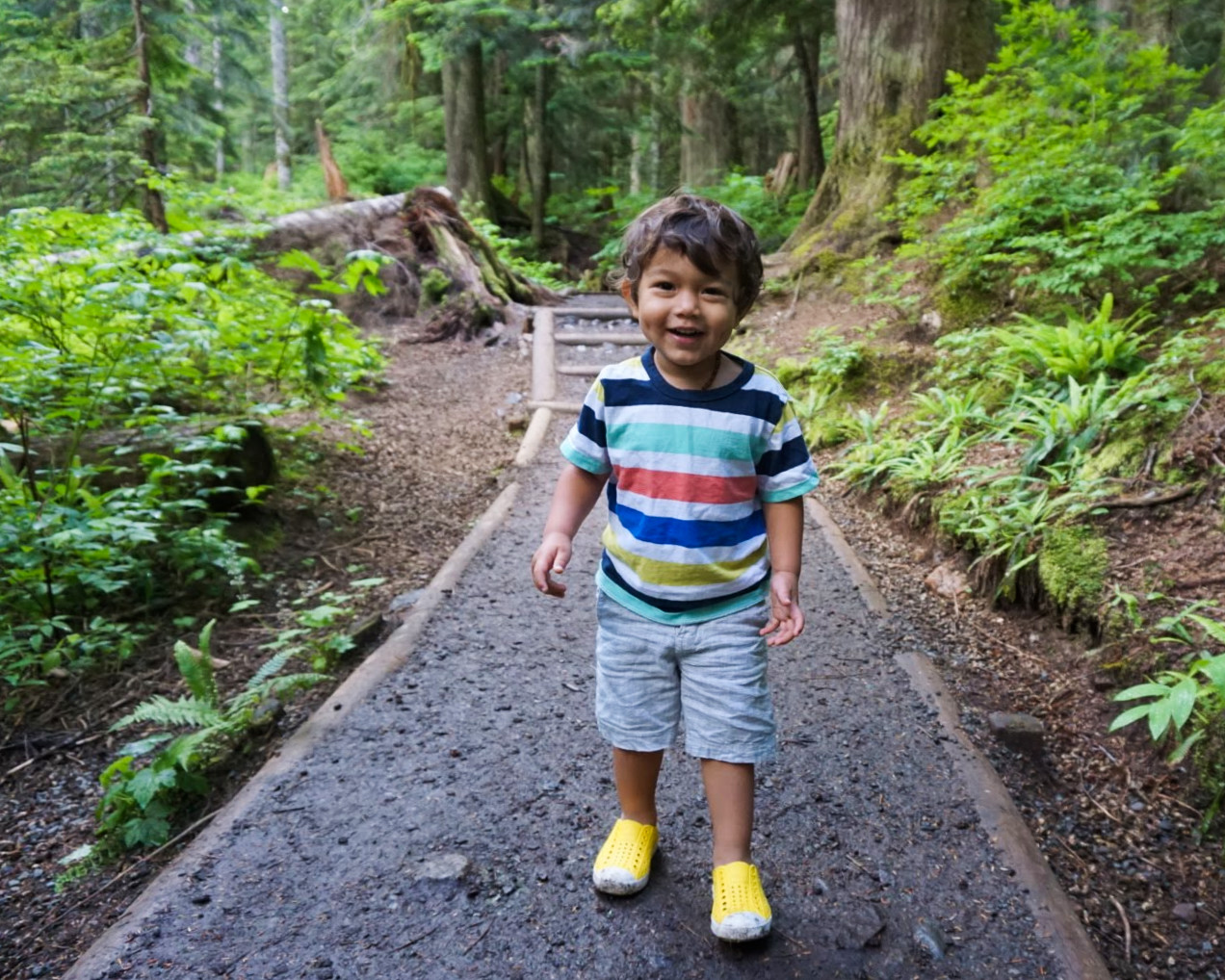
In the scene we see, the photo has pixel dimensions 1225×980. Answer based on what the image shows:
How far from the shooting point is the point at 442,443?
667 cm

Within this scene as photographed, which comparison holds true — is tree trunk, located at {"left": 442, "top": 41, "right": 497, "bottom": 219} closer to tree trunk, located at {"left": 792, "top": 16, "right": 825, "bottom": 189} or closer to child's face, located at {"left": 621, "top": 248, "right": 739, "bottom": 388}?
tree trunk, located at {"left": 792, "top": 16, "right": 825, "bottom": 189}

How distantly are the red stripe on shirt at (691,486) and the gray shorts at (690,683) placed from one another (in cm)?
27

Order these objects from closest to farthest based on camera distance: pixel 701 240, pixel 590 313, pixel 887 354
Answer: pixel 701 240 → pixel 887 354 → pixel 590 313

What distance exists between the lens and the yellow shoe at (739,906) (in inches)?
68.7

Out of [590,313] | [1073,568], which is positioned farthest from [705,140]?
[1073,568]

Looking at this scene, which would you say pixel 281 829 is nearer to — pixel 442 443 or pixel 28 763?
pixel 28 763

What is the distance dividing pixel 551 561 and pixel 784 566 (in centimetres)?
53

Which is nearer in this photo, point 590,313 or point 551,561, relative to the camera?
point 551,561

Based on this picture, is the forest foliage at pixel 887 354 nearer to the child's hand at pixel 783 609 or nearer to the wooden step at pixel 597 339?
the child's hand at pixel 783 609

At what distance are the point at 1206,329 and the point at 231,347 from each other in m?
5.24

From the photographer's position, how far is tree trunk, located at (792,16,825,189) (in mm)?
12910

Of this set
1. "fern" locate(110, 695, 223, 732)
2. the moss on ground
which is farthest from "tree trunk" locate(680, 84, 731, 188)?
"fern" locate(110, 695, 223, 732)

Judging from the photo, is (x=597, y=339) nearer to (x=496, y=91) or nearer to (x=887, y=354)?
(x=887, y=354)

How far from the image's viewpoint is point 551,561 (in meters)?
1.80
